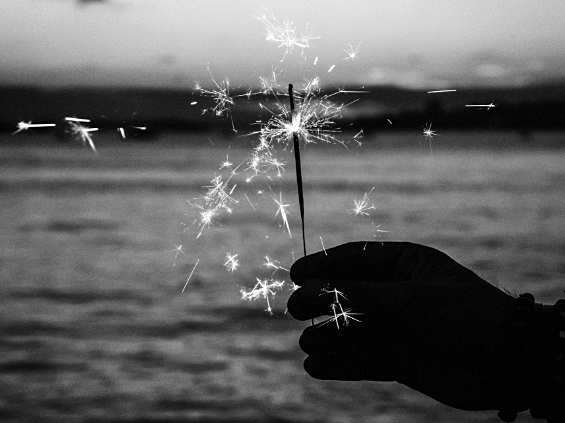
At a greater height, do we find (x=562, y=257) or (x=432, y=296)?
(x=432, y=296)

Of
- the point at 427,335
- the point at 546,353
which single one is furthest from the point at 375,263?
the point at 546,353

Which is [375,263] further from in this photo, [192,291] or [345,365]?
[192,291]

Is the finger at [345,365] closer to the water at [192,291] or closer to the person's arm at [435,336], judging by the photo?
the person's arm at [435,336]

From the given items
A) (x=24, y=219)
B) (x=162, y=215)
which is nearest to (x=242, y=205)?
(x=162, y=215)

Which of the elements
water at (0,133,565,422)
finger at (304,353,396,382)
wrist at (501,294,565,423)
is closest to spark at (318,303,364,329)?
finger at (304,353,396,382)

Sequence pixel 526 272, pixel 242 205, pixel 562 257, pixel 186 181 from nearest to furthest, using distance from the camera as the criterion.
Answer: pixel 526 272, pixel 562 257, pixel 242 205, pixel 186 181

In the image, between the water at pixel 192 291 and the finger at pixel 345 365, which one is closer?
the finger at pixel 345 365

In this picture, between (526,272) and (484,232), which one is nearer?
(526,272)

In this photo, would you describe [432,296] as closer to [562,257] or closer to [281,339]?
[281,339]

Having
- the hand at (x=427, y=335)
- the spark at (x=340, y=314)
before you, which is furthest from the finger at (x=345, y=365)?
the spark at (x=340, y=314)
